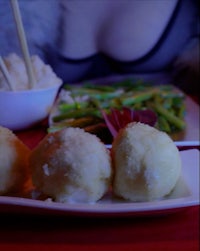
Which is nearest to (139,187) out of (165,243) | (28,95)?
(165,243)

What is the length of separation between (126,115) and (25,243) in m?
0.19

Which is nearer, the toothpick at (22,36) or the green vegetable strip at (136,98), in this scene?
the toothpick at (22,36)

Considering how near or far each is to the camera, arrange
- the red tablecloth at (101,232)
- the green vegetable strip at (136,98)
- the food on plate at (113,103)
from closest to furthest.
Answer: the red tablecloth at (101,232)
the food on plate at (113,103)
the green vegetable strip at (136,98)

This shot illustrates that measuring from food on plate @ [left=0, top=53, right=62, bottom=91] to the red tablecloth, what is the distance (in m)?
0.14

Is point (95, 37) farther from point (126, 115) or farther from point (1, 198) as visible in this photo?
point (1, 198)

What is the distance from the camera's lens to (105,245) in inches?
13.7

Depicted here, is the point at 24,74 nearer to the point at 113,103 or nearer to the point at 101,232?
the point at 101,232

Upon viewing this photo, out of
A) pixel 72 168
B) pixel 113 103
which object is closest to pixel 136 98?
pixel 113 103

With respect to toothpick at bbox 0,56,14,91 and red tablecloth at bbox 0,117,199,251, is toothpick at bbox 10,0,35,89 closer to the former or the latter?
toothpick at bbox 0,56,14,91

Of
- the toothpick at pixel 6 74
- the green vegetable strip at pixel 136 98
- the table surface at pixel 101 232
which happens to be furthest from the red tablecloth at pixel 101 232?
the green vegetable strip at pixel 136 98

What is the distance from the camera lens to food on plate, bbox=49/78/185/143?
1.79ft

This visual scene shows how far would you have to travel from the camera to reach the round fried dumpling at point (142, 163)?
1.25 ft

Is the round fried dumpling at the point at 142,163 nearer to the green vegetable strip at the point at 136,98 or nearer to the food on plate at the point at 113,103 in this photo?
the food on plate at the point at 113,103

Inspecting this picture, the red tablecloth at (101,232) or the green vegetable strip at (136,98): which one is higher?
the red tablecloth at (101,232)
